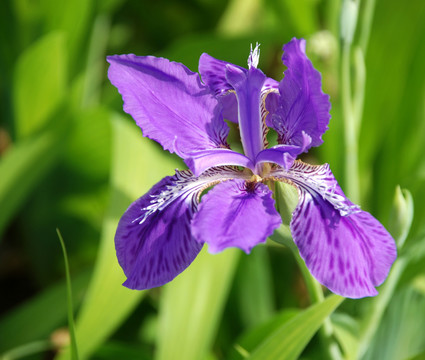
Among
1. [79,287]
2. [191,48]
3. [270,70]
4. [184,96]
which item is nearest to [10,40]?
[191,48]

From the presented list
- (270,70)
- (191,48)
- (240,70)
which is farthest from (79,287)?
(270,70)

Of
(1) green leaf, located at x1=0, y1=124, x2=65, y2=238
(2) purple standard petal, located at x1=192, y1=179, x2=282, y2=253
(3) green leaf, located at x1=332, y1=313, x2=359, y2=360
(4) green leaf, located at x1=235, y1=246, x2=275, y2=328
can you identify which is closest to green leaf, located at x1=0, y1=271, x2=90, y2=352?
(1) green leaf, located at x1=0, y1=124, x2=65, y2=238

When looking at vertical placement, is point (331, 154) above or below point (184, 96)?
below

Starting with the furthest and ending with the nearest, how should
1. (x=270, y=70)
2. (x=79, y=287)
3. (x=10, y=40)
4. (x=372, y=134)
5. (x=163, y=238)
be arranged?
(x=270, y=70), (x=10, y=40), (x=372, y=134), (x=79, y=287), (x=163, y=238)

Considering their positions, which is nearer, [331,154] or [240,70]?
[240,70]

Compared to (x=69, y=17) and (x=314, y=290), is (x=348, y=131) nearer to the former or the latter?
(x=314, y=290)

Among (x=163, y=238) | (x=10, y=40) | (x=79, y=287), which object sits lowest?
(x=79, y=287)

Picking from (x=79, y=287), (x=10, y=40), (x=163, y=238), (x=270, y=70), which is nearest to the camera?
(x=163, y=238)

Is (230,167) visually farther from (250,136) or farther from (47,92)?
(47,92)

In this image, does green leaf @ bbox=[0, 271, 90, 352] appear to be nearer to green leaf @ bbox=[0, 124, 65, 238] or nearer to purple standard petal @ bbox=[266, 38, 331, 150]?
green leaf @ bbox=[0, 124, 65, 238]
